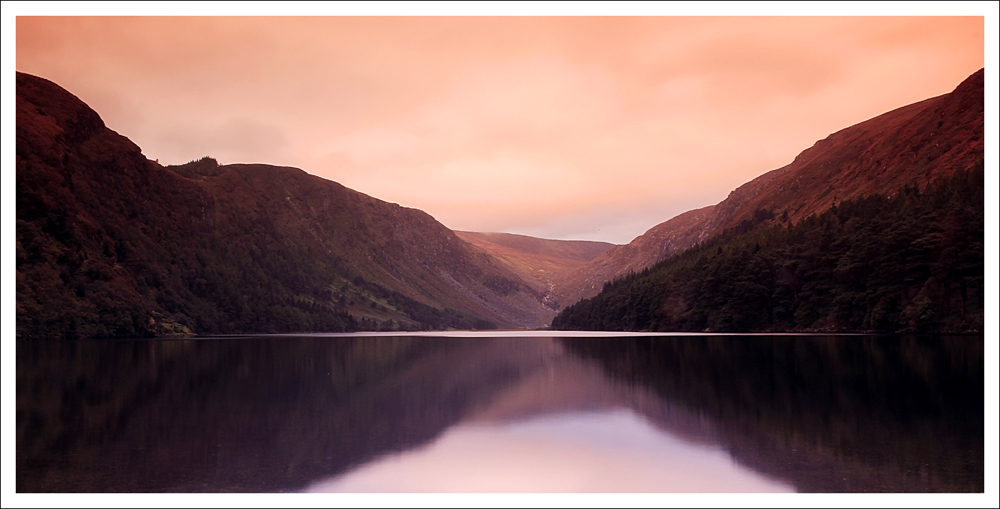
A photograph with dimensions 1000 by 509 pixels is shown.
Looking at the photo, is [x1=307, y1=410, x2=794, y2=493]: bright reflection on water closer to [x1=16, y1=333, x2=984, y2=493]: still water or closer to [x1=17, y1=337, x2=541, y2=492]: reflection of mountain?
[x1=16, y1=333, x2=984, y2=493]: still water

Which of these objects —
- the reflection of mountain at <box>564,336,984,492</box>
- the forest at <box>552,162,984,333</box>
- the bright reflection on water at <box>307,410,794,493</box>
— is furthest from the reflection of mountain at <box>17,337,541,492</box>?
the forest at <box>552,162,984,333</box>

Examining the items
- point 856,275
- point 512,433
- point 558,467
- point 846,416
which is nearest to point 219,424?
point 512,433

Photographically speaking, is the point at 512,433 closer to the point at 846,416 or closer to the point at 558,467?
the point at 558,467

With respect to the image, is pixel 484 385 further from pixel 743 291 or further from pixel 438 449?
pixel 743 291

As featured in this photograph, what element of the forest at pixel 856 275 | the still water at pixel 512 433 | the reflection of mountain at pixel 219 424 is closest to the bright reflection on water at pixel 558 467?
the still water at pixel 512 433

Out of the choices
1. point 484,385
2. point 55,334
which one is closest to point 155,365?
point 484,385

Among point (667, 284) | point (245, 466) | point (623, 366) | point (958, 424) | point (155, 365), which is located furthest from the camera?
point (667, 284)
